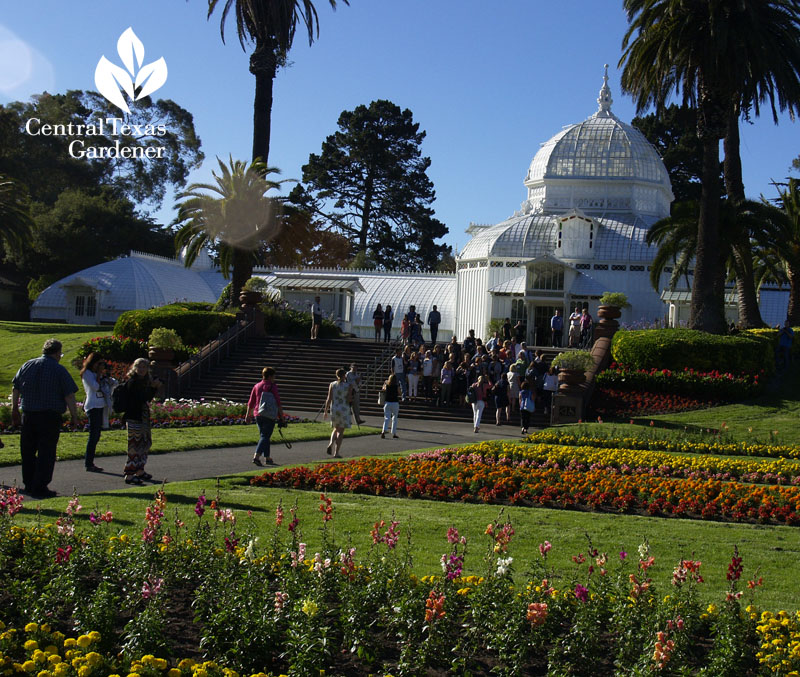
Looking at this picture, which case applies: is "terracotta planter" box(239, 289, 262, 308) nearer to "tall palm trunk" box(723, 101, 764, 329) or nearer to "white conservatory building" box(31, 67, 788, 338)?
"white conservatory building" box(31, 67, 788, 338)

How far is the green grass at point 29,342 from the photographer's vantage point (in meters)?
28.0

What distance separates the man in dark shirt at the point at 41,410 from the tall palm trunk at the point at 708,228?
791 inches

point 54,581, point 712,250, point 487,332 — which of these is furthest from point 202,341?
point 54,581

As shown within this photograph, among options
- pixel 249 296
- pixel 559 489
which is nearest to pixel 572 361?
pixel 559 489

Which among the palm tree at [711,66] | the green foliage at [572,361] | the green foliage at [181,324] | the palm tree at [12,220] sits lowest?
the green foliage at [572,361]

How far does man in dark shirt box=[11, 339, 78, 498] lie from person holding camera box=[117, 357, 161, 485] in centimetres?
112

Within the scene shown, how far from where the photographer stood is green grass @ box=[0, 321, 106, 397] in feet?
91.8

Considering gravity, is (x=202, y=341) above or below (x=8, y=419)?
above

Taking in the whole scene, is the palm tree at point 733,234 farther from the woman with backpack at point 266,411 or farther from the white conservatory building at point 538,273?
the woman with backpack at point 266,411

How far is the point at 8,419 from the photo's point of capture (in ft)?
55.9

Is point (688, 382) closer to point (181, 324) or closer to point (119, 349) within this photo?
point (181, 324)

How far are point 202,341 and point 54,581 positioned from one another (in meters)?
24.8

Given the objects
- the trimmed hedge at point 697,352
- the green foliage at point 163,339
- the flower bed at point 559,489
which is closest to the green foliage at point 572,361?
the trimmed hedge at point 697,352

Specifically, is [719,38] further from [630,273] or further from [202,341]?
[202,341]
